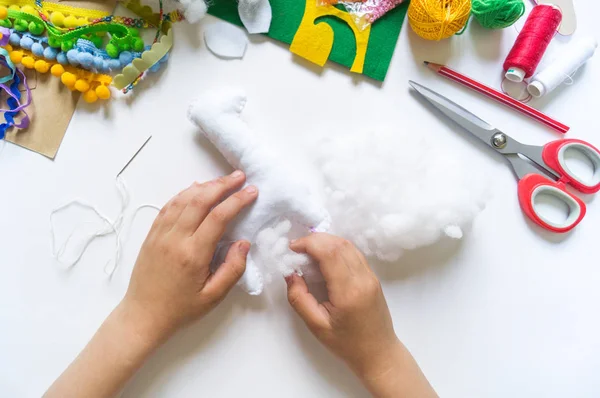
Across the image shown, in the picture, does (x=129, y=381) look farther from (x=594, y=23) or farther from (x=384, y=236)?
(x=594, y=23)

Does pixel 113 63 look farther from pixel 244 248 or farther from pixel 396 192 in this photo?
pixel 396 192

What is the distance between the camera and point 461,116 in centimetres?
87

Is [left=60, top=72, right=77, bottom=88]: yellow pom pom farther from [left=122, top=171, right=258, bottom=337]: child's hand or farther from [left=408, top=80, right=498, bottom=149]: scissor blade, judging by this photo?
[left=408, top=80, right=498, bottom=149]: scissor blade

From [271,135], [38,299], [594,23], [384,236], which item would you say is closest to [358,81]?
[271,135]

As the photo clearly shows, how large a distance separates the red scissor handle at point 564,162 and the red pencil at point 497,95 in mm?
42

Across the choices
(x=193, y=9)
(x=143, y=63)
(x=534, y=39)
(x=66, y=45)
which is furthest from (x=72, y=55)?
(x=534, y=39)

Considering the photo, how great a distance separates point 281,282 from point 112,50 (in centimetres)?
50

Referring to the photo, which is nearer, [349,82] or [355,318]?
[355,318]

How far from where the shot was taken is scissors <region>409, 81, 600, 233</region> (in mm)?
863

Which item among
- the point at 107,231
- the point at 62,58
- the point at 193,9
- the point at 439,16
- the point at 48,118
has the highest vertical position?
the point at 439,16

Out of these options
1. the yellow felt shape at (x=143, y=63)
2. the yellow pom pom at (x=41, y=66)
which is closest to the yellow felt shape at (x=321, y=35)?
the yellow felt shape at (x=143, y=63)

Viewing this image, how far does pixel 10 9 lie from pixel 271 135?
1.69 feet

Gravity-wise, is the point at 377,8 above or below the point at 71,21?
above

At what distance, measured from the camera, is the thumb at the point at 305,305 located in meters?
0.81
